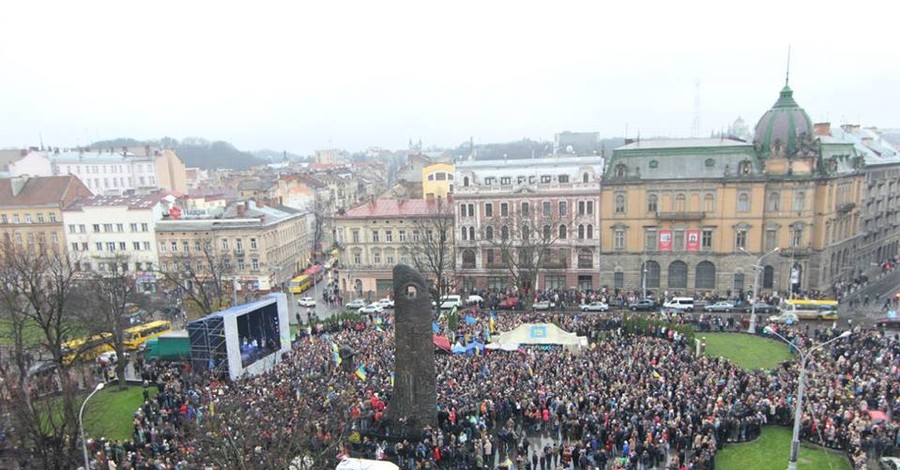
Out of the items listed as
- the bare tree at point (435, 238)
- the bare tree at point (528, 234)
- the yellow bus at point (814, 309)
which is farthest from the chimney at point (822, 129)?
the bare tree at point (435, 238)

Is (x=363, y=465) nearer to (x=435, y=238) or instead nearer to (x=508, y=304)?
(x=508, y=304)

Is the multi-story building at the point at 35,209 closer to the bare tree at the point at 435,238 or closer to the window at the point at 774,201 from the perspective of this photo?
the bare tree at the point at 435,238

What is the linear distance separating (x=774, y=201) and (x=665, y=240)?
901cm

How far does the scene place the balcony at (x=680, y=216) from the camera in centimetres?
5006

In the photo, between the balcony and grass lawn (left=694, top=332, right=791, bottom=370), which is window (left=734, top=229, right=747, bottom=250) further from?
grass lawn (left=694, top=332, right=791, bottom=370)

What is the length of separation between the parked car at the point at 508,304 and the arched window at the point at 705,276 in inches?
622

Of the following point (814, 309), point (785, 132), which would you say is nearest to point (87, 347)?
point (814, 309)

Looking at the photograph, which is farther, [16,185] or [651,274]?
[16,185]

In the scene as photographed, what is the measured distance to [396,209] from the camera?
56688 mm

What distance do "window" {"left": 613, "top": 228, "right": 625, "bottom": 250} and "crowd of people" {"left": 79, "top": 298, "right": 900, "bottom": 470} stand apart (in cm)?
2034

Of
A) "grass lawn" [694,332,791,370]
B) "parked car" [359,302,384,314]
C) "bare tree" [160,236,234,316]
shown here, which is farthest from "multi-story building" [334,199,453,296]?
"grass lawn" [694,332,791,370]

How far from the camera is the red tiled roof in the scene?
2191 inches

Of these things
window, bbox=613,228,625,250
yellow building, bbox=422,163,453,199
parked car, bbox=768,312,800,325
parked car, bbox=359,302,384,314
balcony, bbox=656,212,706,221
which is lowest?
parked car, bbox=359,302,384,314

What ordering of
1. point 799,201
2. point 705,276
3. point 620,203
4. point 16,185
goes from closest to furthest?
1. point 799,201
2. point 705,276
3. point 620,203
4. point 16,185
